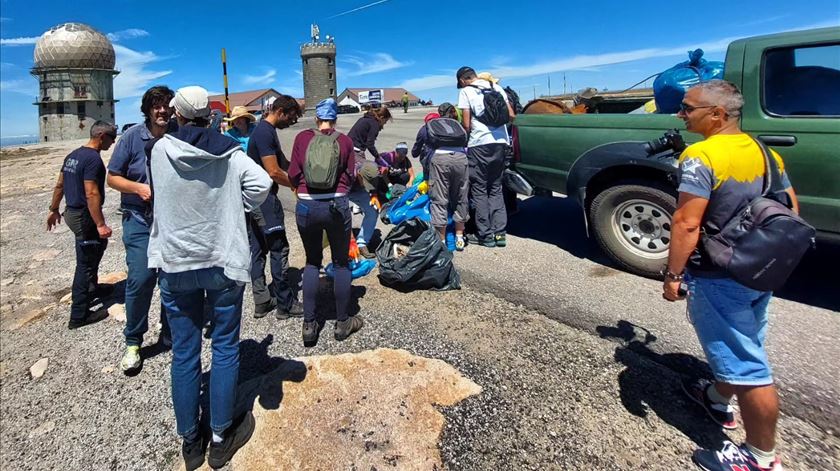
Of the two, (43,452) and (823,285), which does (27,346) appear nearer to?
(43,452)

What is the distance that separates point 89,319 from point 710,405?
4767mm

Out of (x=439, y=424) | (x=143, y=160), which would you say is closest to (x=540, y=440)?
(x=439, y=424)

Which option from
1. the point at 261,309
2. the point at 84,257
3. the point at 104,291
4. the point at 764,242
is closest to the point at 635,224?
the point at 764,242

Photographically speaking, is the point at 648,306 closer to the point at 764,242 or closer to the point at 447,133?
the point at 764,242

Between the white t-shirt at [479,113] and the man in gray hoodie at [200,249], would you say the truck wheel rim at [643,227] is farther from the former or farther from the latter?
the man in gray hoodie at [200,249]

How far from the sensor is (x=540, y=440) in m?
2.12

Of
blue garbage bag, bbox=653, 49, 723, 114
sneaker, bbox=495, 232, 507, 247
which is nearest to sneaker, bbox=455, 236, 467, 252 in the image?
sneaker, bbox=495, 232, 507, 247

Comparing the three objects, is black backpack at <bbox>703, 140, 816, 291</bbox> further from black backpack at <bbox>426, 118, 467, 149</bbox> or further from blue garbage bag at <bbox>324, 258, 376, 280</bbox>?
blue garbage bag at <bbox>324, 258, 376, 280</bbox>

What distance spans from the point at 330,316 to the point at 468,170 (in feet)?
7.20

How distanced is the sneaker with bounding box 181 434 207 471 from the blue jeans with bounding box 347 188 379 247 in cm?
260

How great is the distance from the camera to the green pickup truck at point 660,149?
3.02 metres

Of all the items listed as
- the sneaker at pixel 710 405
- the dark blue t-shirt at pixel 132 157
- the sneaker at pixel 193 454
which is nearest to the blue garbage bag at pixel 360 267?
the dark blue t-shirt at pixel 132 157

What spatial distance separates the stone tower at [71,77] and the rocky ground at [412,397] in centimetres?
5512

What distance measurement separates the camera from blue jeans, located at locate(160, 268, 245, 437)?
2037 millimetres
